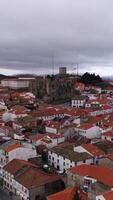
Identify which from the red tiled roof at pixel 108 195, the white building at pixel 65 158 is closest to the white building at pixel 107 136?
the white building at pixel 65 158

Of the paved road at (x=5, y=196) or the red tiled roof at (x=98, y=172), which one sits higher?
the red tiled roof at (x=98, y=172)

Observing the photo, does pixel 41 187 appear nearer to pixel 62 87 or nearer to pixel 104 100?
pixel 104 100

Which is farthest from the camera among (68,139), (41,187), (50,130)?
(50,130)

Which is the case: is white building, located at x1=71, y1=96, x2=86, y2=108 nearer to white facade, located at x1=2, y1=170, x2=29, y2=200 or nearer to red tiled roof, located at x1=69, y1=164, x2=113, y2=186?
white facade, located at x1=2, y1=170, x2=29, y2=200

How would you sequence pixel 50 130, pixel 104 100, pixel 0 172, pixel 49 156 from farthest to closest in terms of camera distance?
pixel 104 100
pixel 50 130
pixel 49 156
pixel 0 172

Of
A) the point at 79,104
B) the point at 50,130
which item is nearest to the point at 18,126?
the point at 50,130

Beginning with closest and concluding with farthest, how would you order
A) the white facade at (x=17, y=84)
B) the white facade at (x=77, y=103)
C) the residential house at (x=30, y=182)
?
the residential house at (x=30, y=182) → the white facade at (x=77, y=103) → the white facade at (x=17, y=84)

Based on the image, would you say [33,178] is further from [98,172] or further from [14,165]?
[98,172]

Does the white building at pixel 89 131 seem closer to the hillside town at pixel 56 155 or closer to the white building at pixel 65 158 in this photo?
the hillside town at pixel 56 155

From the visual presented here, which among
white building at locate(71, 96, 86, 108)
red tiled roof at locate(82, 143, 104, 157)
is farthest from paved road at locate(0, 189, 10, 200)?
white building at locate(71, 96, 86, 108)

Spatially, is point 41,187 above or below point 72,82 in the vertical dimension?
below
